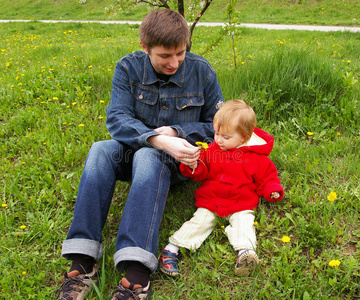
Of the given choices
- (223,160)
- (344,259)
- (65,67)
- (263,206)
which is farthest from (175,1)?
(344,259)

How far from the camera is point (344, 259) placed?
1677 millimetres

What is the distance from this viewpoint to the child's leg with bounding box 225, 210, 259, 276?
5.48 ft

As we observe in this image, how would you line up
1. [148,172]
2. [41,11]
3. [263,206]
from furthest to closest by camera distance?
[41,11] → [263,206] → [148,172]

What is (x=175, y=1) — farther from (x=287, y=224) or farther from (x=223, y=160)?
(x=287, y=224)

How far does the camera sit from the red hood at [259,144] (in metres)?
1.94

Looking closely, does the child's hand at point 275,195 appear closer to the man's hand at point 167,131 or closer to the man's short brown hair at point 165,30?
the man's hand at point 167,131

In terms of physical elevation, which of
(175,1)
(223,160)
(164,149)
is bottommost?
(223,160)

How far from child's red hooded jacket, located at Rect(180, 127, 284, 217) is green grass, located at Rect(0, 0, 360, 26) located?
665cm

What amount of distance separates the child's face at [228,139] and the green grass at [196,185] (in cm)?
46

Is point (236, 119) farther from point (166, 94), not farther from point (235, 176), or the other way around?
point (166, 94)

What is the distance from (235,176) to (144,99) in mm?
775

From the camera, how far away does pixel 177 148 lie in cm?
172

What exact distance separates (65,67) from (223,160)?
3.04m

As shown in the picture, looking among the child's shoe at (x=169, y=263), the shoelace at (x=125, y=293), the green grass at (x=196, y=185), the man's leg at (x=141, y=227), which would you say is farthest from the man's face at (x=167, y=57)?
the shoelace at (x=125, y=293)
